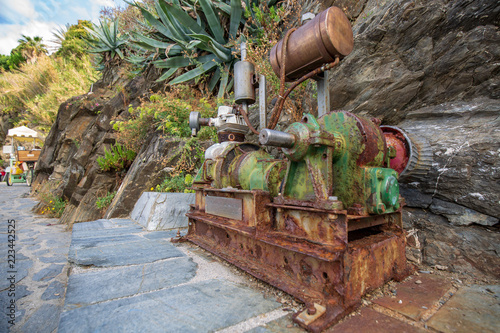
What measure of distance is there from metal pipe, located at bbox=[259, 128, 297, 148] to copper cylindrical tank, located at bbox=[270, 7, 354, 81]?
0.78 m

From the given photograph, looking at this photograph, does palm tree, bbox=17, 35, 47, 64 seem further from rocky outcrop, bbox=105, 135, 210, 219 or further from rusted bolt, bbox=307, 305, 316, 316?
rusted bolt, bbox=307, 305, 316, 316

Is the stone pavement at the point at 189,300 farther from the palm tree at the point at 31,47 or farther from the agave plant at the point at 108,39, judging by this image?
the palm tree at the point at 31,47

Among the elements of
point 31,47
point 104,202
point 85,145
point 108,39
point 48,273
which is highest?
point 31,47

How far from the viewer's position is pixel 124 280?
5.41ft

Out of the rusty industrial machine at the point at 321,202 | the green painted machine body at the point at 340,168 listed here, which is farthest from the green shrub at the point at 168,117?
the green painted machine body at the point at 340,168

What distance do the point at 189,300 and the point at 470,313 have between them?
1.41 meters

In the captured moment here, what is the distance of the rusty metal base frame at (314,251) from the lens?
3.84ft

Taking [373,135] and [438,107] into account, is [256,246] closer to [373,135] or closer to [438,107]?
[373,135]

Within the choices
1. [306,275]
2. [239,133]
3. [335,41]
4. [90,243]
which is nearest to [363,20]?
[335,41]

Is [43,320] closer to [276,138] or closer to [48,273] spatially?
[48,273]

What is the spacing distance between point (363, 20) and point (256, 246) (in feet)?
Result: 9.26

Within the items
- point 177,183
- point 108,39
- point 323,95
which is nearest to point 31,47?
point 108,39

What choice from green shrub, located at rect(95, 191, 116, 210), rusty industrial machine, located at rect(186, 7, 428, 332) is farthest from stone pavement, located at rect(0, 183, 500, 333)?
green shrub, located at rect(95, 191, 116, 210)

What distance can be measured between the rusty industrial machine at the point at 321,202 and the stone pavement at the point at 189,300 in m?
0.11
